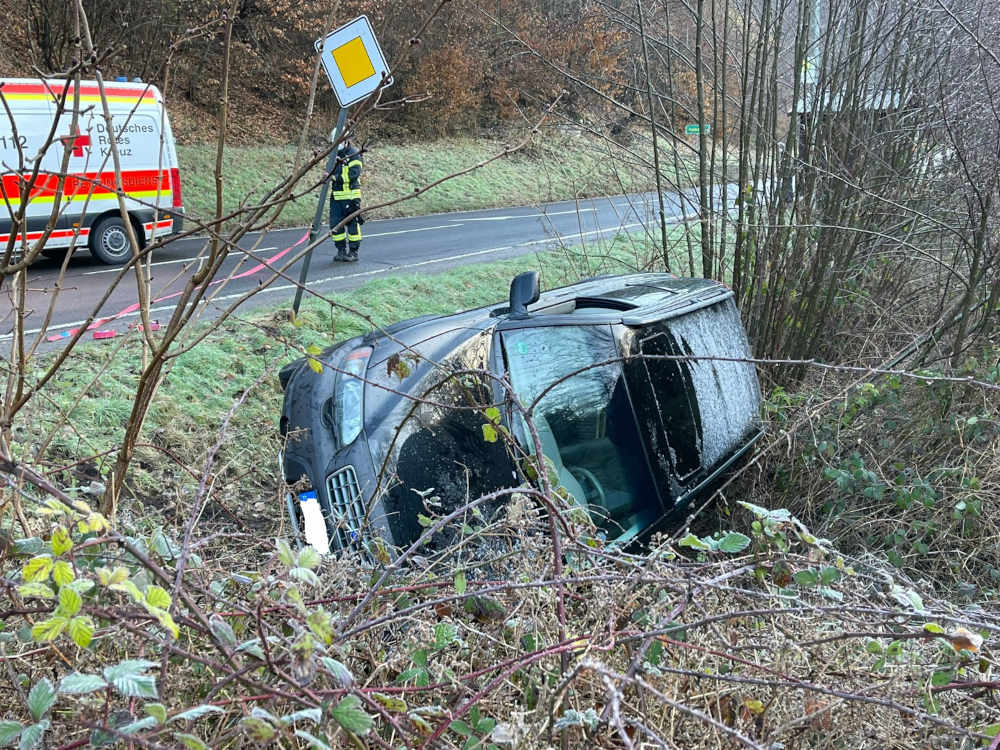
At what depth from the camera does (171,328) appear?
232 centimetres

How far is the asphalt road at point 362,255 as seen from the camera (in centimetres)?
901

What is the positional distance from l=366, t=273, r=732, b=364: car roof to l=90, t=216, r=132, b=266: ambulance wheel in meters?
9.92

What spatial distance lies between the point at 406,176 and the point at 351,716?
2476cm

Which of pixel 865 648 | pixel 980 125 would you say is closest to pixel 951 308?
pixel 980 125

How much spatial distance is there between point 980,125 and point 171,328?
5.77 meters

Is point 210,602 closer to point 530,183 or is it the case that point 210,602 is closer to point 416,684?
point 416,684

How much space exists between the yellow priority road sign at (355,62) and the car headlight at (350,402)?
2.64m

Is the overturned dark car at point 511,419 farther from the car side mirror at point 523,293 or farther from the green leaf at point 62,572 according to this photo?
the green leaf at point 62,572

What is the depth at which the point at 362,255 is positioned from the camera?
15.1 meters

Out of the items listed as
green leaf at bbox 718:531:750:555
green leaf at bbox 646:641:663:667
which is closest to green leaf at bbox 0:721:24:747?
green leaf at bbox 646:641:663:667

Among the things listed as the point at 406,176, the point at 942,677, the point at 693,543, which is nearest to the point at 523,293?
the point at 693,543

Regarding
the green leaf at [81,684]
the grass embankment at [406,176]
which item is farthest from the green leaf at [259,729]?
the grass embankment at [406,176]

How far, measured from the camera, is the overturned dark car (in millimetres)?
3713

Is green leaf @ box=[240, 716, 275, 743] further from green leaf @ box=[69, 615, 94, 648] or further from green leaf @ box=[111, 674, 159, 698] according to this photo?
green leaf @ box=[69, 615, 94, 648]
